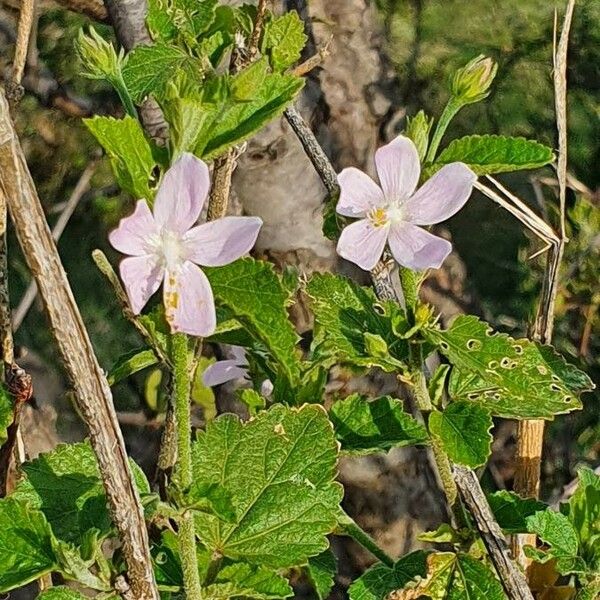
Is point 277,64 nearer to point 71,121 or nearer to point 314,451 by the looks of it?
point 314,451

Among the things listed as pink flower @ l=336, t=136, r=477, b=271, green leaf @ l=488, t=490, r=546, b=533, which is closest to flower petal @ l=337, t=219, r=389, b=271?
pink flower @ l=336, t=136, r=477, b=271

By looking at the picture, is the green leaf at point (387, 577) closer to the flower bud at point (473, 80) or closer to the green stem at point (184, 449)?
the green stem at point (184, 449)

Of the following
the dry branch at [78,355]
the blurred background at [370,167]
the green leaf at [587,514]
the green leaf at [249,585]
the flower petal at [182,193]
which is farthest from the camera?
the blurred background at [370,167]

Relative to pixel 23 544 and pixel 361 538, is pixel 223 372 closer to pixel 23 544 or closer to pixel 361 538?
pixel 361 538

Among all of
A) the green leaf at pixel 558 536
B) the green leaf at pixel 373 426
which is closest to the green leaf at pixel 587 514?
the green leaf at pixel 558 536

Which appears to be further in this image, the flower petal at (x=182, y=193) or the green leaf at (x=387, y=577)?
the green leaf at (x=387, y=577)

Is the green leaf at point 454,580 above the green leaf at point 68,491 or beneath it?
beneath

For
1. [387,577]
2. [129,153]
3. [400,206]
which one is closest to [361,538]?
[387,577]
